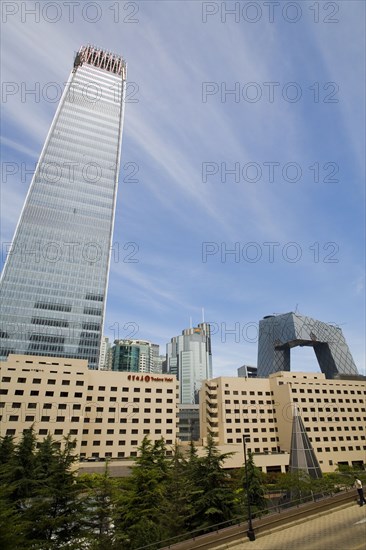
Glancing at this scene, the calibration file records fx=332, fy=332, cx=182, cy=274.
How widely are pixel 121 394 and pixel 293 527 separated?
64.5m

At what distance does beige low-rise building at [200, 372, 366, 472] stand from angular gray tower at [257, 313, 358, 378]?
7028cm

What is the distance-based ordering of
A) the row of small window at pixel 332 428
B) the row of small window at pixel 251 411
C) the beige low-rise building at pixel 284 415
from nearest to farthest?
the beige low-rise building at pixel 284 415 < the row of small window at pixel 251 411 < the row of small window at pixel 332 428

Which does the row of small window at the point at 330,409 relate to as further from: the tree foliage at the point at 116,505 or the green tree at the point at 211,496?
the green tree at the point at 211,496

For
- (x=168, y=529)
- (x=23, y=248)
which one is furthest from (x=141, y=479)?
(x=23, y=248)

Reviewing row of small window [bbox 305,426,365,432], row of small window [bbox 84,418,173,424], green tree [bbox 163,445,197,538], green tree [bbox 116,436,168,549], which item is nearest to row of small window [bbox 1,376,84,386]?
row of small window [bbox 84,418,173,424]

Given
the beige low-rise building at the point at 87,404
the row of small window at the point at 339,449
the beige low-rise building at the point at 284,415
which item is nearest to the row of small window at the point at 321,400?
the beige low-rise building at the point at 284,415

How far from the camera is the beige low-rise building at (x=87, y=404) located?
6694cm

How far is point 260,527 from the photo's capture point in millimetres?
17797

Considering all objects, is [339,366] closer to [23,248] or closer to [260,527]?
[23,248]

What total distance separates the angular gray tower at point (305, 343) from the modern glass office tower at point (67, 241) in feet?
325

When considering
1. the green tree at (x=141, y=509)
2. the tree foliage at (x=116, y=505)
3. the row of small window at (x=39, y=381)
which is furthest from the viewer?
the row of small window at (x=39, y=381)

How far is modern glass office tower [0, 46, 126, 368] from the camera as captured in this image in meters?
115

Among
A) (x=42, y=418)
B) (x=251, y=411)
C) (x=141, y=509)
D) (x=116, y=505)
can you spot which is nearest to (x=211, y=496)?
(x=141, y=509)

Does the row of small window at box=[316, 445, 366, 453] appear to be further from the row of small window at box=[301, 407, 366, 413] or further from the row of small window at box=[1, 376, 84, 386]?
the row of small window at box=[1, 376, 84, 386]
